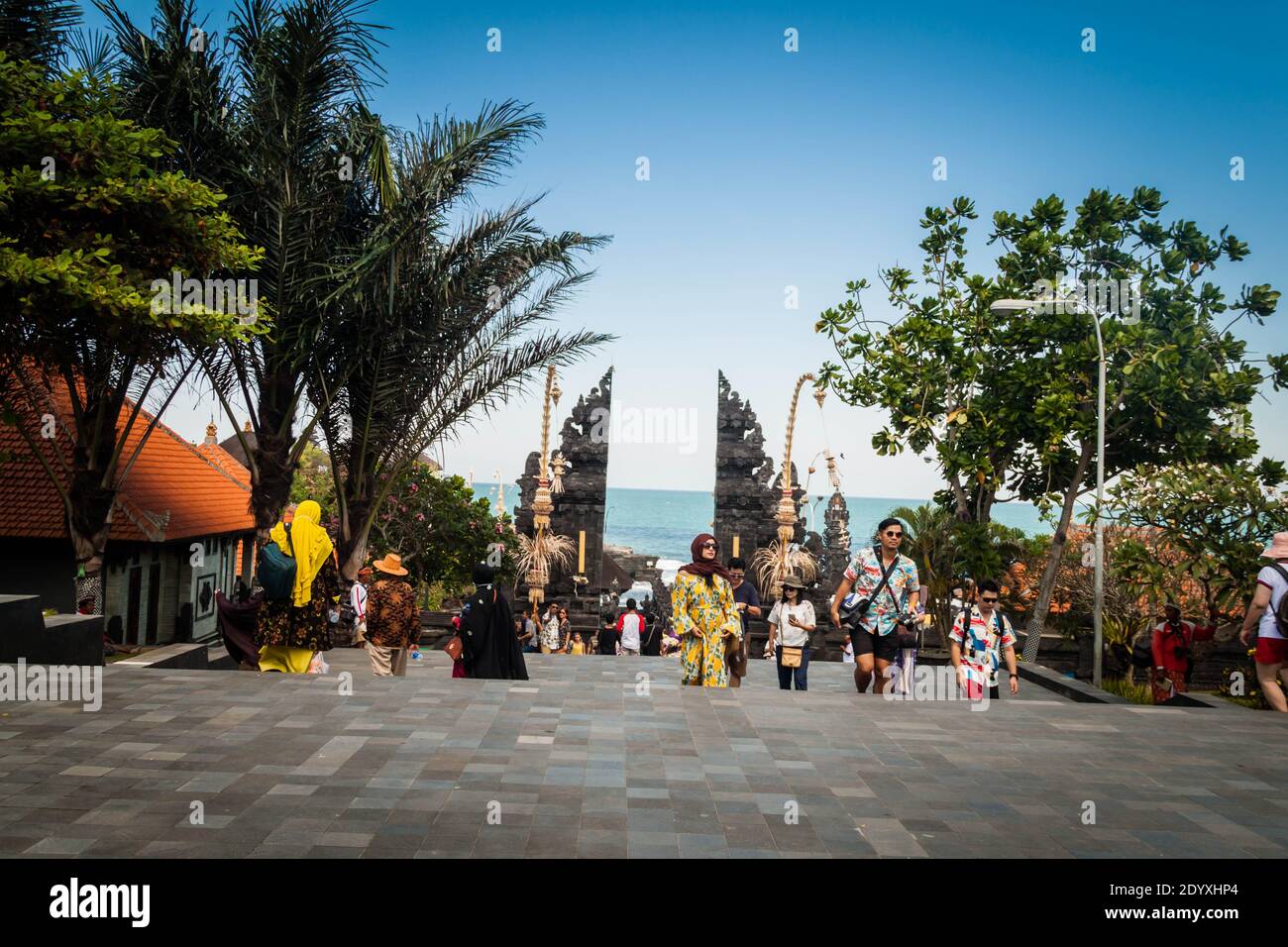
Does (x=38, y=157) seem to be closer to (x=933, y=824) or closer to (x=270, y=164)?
(x=270, y=164)

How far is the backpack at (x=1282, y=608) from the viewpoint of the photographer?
8.72 metres

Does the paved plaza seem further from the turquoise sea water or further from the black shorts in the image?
the turquoise sea water

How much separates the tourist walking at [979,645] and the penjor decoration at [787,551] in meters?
15.2

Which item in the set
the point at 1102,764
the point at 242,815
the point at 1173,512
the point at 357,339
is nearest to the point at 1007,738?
the point at 1102,764

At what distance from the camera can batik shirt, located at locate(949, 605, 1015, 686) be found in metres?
9.43

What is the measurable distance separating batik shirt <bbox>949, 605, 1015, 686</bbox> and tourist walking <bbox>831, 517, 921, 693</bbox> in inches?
20.3

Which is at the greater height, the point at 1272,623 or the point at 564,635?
the point at 1272,623

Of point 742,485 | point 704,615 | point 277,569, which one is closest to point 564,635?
point 742,485

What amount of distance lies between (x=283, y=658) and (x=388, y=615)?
1.03 m

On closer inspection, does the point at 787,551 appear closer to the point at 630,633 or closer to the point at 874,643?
the point at 630,633

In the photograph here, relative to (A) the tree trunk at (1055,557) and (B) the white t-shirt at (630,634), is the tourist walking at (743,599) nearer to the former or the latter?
(B) the white t-shirt at (630,634)

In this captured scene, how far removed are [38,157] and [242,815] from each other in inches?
228

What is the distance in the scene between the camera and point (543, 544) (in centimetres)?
2495
